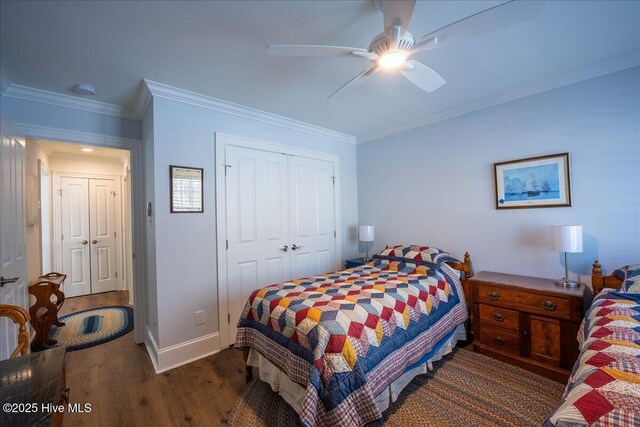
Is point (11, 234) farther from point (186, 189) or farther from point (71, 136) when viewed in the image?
point (186, 189)

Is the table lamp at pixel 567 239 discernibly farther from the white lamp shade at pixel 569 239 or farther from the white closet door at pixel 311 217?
the white closet door at pixel 311 217

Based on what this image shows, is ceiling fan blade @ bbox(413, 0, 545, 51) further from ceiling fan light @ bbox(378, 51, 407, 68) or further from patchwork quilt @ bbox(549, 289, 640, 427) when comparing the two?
patchwork quilt @ bbox(549, 289, 640, 427)

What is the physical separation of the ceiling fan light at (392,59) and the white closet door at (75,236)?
5568 millimetres

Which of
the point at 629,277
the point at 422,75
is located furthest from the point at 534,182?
the point at 422,75

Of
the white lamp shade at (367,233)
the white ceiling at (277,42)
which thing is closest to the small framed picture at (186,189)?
the white ceiling at (277,42)

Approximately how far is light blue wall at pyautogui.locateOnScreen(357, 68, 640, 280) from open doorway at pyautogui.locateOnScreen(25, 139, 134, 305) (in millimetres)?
4239

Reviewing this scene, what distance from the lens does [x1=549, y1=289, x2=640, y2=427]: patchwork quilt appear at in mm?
808

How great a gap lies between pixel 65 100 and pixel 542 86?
4.32 m

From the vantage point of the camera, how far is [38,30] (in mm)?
1622

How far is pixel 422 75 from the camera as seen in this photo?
1.76 m

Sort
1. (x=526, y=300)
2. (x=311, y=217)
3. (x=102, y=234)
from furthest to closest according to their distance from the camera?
(x=102, y=234), (x=311, y=217), (x=526, y=300)

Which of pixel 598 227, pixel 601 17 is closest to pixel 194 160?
pixel 601 17

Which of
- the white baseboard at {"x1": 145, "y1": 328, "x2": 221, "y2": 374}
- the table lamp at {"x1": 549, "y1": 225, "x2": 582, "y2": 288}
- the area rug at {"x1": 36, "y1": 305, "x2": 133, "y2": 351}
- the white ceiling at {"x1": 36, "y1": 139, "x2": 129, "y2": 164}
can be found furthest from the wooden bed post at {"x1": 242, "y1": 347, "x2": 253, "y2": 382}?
the white ceiling at {"x1": 36, "y1": 139, "x2": 129, "y2": 164}

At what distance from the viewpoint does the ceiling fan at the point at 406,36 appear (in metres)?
1.18
